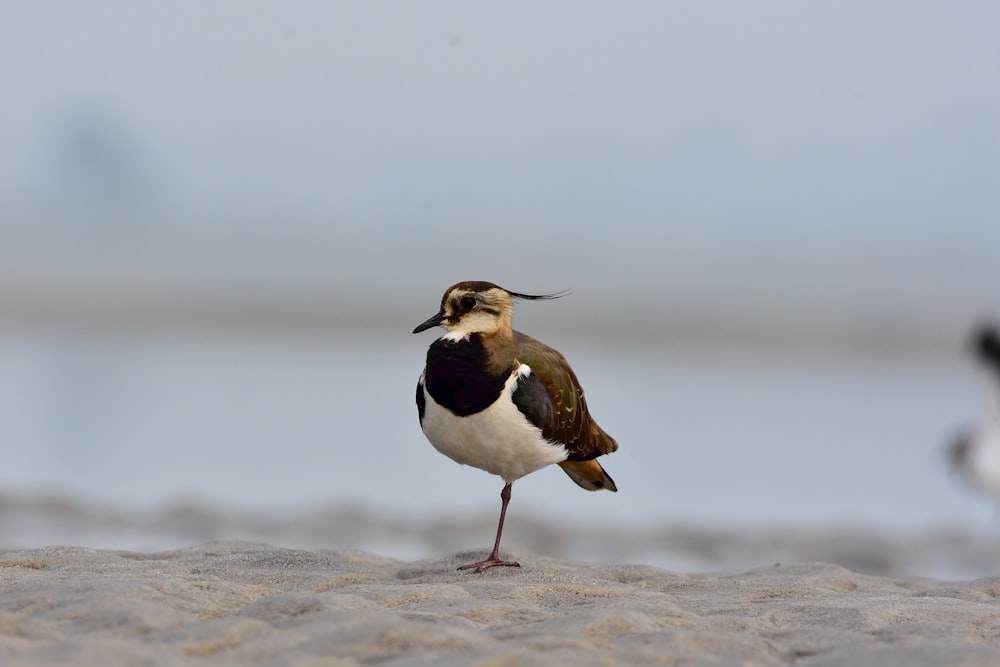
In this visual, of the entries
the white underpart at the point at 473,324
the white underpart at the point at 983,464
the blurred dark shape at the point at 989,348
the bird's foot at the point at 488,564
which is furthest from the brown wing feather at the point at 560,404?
the blurred dark shape at the point at 989,348

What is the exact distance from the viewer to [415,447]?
11.0 metres

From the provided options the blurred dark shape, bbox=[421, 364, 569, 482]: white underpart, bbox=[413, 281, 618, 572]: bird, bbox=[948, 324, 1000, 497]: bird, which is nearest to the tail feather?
bbox=[413, 281, 618, 572]: bird

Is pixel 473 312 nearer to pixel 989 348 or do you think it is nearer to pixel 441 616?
pixel 441 616

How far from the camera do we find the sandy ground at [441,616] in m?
3.19

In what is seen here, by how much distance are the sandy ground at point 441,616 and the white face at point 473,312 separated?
93cm

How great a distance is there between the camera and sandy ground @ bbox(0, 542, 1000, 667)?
319 centimetres

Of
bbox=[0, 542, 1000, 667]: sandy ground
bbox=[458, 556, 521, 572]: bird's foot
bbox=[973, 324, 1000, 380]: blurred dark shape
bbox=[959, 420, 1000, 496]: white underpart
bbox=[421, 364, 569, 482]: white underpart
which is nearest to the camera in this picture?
bbox=[0, 542, 1000, 667]: sandy ground

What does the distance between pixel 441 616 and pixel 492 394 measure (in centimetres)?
126

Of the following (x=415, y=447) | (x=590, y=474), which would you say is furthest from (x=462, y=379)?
(x=415, y=447)

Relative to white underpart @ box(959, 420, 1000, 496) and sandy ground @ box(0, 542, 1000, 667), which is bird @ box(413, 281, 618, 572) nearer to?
sandy ground @ box(0, 542, 1000, 667)

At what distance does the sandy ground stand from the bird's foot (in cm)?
6

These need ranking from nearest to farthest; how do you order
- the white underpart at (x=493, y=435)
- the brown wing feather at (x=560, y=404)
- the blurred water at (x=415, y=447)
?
the white underpart at (x=493, y=435) < the brown wing feather at (x=560, y=404) < the blurred water at (x=415, y=447)

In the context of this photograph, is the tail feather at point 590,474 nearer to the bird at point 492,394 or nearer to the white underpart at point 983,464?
the bird at point 492,394

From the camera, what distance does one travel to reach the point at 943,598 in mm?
4699
